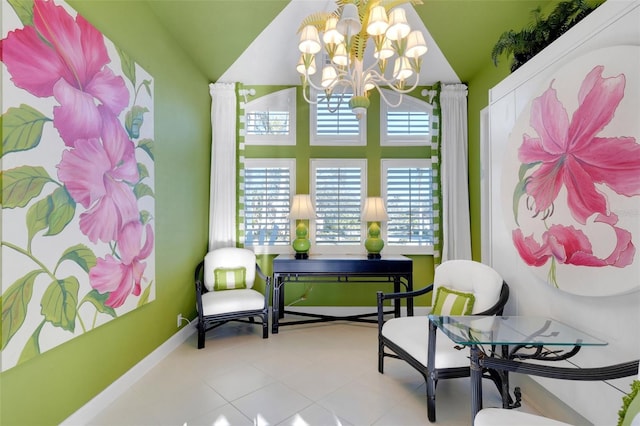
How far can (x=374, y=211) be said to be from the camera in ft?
11.9

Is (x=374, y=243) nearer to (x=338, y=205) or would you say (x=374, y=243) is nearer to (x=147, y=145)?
(x=338, y=205)

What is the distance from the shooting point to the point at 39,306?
150cm

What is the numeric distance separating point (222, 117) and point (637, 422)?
4.05 metres

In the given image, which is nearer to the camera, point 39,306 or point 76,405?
point 39,306

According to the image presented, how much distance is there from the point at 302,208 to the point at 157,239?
1603 millimetres

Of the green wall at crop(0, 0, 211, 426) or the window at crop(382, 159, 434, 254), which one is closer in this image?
the green wall at crop(0, 0, 211, 426)

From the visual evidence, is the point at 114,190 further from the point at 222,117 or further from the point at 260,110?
the point at 260,110

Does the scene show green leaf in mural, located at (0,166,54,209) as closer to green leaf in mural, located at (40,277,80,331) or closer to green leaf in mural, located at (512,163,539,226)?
green leaf in mural, located at (40,277,80,331)

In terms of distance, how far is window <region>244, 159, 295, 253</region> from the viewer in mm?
3916

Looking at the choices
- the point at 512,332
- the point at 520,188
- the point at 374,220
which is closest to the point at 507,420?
the point at 512,332

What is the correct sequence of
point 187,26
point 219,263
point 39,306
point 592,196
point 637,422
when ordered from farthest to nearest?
1. point 219,263
2. point 187,26
3. point 39,306
4. point 592,196
5. point 637,422

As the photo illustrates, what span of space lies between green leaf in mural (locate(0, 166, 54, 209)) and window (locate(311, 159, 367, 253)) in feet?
9.11

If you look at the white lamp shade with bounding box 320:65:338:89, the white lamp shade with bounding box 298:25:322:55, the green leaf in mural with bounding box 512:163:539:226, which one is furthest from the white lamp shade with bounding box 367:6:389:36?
the green leaf in mural with bounding box 512:163:539:226

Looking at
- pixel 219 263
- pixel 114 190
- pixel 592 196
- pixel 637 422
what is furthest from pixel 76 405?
pixel 592 196
